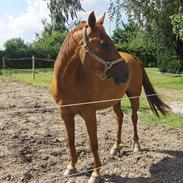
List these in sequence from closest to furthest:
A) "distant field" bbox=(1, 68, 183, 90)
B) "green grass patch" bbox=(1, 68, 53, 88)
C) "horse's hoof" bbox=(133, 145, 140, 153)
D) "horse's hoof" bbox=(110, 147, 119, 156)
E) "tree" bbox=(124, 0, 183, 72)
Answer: "horse's hoof" bbox=(110, 147, 119, 156)
"horse's hoof" bbox=(133, 145, 140, 153)
"distant field" bbox=(1, 68, 183, 90)
"green grass patch" bbox=(1, 68, 53, 88)
"tree" bbox=(124, 0, 183, 72)

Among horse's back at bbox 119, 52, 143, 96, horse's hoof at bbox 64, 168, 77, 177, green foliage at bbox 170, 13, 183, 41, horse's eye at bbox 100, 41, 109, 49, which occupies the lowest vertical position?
horse's hoof at bbox 64, 168, 77, 177

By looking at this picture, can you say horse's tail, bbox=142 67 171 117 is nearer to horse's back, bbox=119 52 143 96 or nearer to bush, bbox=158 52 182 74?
horse's back, bbox=119 52 143 96

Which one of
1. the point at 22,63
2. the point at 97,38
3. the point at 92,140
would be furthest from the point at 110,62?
the point at 22,63

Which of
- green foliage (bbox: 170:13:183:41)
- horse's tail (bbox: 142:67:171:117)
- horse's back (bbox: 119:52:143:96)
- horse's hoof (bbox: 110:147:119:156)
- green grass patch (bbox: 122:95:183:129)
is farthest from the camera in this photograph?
green foliage (bbox: 170:13:183:41)

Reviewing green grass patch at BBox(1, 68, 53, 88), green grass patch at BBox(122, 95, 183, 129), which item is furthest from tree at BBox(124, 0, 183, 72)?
green grass patch at BBox(122, 95, 183, 129)

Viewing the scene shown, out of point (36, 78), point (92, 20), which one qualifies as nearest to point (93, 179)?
point (92, 20)

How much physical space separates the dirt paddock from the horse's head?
97 centimetres

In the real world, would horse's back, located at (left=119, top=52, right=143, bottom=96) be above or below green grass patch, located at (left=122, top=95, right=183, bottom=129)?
above

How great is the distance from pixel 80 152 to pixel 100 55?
6.84 ft

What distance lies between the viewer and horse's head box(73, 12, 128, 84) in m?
4.29

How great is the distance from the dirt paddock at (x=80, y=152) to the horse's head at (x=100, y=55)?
0.97 m

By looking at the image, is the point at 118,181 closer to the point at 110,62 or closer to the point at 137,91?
the point at 110,62

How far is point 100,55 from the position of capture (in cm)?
432

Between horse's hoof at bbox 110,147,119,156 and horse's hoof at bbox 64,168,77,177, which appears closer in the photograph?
horse's hoof at bbox 64,168,77,177
